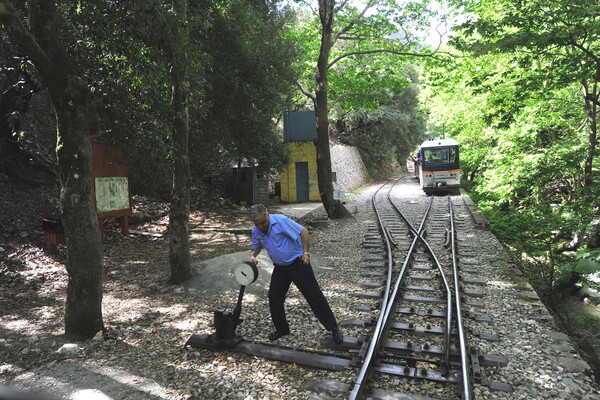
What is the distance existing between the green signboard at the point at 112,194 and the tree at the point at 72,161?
16.2ft

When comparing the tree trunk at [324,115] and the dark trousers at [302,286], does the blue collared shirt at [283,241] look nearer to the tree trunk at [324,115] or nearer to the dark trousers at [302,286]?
the dark trousers at [302,286]

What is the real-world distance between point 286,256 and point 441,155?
62.1 ft

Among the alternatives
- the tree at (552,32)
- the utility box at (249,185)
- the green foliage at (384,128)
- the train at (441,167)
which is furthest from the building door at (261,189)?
the green foliage at (384,128)

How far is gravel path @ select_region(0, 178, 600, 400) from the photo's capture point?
152 inches

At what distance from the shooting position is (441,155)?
21.6 m

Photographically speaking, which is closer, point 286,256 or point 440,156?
point 286,256

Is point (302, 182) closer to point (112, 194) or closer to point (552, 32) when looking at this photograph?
point (112, 194)

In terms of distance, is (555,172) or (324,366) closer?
(324,366)

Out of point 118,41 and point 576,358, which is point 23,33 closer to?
point 118,41

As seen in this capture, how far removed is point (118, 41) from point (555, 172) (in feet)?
36.4

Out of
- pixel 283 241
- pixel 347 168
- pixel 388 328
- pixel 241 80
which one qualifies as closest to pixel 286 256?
pixel 283 241

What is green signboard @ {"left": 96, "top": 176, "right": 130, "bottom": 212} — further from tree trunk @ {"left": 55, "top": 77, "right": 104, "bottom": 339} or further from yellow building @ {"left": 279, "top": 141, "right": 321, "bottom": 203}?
yellow building @ {"left": 279, "top": 141, "right": 321, "bottom": 203}

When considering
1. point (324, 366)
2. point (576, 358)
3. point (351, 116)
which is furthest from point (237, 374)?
point (351, 116)

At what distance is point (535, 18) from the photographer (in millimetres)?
7902
